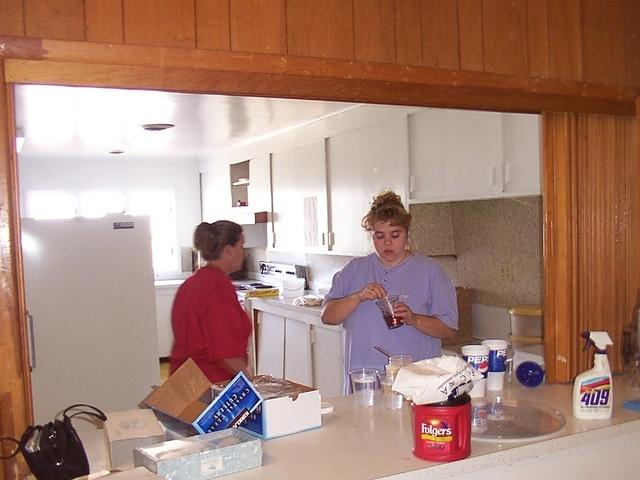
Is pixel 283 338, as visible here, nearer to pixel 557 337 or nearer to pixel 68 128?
pixel 68 128

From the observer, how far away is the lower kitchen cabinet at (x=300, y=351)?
165 inches

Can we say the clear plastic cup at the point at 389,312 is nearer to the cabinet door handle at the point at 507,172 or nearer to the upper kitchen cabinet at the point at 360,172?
the cabinet door handle at the point at 507,172

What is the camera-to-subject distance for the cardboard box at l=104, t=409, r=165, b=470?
1.50m

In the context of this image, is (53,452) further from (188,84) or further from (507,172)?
(507,172)

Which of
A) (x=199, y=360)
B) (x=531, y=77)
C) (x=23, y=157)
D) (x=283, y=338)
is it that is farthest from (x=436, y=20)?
(x=23, y=157)

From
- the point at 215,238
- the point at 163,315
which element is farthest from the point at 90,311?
the point at 163,315

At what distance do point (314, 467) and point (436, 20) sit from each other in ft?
4.10

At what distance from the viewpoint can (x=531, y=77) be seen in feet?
6.67

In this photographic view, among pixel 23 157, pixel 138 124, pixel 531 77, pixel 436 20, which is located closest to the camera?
pixel 436 20

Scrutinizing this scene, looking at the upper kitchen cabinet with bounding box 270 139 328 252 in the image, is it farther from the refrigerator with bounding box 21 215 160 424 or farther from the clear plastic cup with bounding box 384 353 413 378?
the clear plastic cup with bounding box 384 353 413 378

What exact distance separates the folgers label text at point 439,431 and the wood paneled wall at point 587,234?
836 millimetres

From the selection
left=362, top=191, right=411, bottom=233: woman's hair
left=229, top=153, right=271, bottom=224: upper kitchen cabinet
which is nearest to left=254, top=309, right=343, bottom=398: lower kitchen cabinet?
left=229, top=153, right=271, bottom=224: upper kitchen cabinet

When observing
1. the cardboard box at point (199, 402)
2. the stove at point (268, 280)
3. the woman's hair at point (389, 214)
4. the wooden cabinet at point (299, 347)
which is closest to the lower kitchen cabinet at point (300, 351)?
the wooden cabinet at point (299, 347)

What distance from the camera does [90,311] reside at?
4207 millimetres
